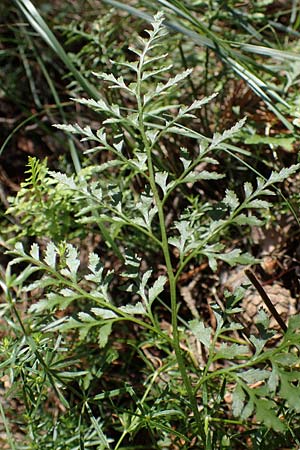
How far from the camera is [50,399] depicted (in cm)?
186

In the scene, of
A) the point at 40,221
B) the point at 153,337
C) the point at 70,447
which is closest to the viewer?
the point at 70,447

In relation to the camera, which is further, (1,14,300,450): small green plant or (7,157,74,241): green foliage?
(7,157,74,241): green foliage

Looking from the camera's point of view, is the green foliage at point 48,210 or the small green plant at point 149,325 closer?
the small green plant at point 149,325

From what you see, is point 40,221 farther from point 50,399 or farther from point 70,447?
point 70,447

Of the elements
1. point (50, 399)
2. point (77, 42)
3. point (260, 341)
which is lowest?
point (50, 399)

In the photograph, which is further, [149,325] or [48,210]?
[48,210]

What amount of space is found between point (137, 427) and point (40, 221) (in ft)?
2.44

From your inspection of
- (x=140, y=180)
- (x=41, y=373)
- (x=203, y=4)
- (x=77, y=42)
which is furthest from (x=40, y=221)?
(x=77, y=42)

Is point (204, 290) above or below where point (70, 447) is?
below

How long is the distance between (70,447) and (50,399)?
1.53ft

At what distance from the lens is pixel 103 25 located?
2.23 metres

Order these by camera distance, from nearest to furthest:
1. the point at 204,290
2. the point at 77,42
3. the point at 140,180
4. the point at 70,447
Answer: the point at 70,447 → the point at 204,290 → the point at 140,180 → the point at 77,42

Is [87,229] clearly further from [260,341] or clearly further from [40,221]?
[260,341]

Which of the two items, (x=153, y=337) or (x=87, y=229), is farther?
(x=87, y=229)
